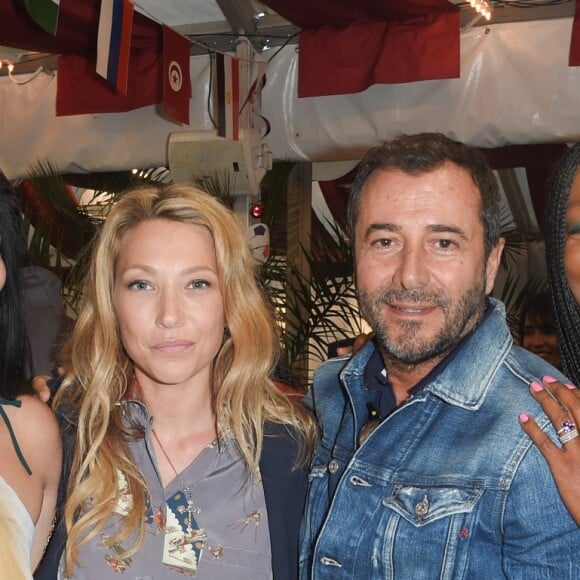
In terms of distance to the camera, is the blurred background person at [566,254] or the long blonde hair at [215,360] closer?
the blurred background person at [566,254]

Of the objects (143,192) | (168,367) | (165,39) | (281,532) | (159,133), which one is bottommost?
(281,532)

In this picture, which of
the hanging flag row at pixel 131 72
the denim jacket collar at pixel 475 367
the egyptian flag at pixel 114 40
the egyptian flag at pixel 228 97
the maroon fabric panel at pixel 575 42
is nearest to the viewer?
the denim jacket collar at pixel 475 367

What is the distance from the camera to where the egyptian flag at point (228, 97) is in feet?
13.5

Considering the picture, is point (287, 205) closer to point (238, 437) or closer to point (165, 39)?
point (165, 39)

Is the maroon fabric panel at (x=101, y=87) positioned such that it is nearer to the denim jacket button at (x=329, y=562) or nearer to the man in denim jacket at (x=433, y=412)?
the man in denim jacket at (x=433, y=412)

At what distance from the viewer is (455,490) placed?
1.61 meters

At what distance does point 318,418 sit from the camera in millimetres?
2111

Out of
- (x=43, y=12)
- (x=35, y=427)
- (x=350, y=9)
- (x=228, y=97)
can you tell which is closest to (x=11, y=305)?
(x=35, y=427)

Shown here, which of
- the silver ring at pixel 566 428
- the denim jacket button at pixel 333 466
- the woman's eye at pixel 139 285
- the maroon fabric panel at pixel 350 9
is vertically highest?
the maroon fabric panel at pixel 350 9

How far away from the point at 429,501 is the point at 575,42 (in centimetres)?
272

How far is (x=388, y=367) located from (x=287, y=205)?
3.04 m

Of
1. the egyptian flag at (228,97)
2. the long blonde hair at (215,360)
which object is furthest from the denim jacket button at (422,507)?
the egyptian flag at (228,97)

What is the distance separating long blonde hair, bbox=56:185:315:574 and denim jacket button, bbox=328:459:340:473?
0.18m

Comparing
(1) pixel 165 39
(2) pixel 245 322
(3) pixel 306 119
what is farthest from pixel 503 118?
(2) pixel 245 322
